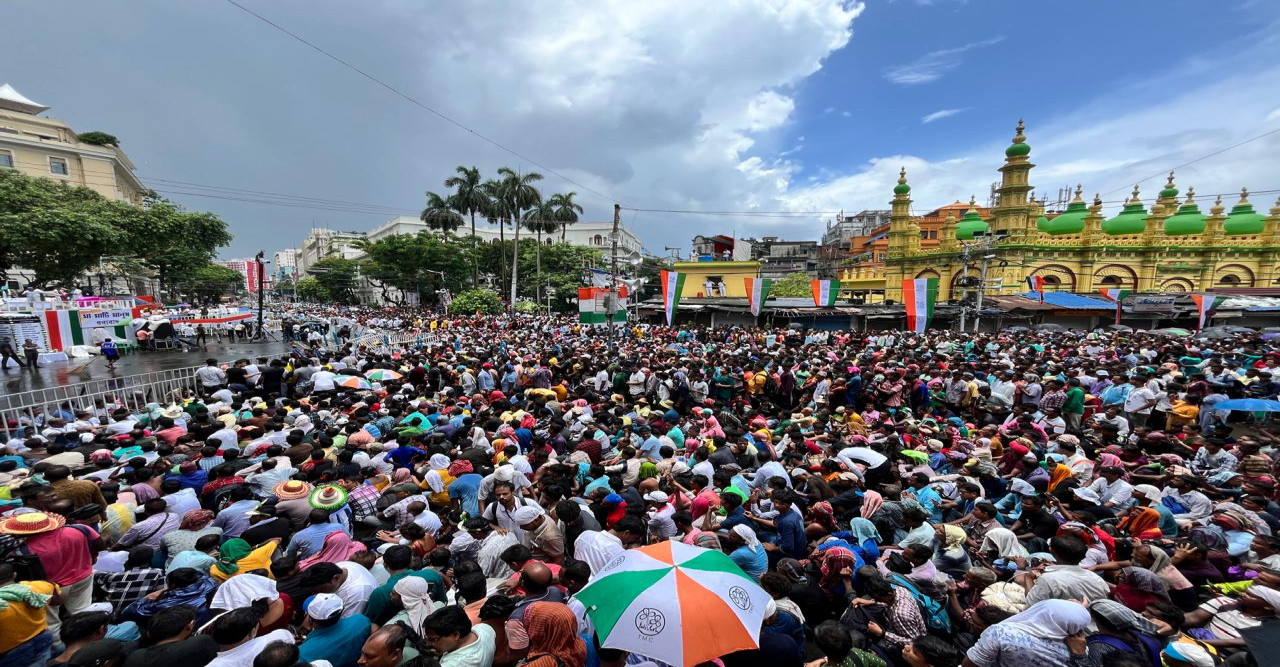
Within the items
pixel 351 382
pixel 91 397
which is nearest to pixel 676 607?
pixel 351 382

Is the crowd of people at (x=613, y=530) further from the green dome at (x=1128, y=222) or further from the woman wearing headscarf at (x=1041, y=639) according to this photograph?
the green dome at (x=1128, y=222)

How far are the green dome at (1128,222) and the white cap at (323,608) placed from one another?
42738 millimetres

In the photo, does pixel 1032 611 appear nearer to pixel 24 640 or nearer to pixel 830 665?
pixel 830 665

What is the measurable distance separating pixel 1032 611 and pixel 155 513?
6651 mm

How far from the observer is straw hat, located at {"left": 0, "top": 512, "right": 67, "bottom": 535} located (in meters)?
3.30

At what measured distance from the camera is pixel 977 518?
448cm

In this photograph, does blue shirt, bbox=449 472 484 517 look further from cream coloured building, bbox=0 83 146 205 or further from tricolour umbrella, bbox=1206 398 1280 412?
cream coloured building, bbox=0 83 146 205

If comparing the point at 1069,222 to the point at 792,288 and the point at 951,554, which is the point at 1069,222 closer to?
the point at 792,288

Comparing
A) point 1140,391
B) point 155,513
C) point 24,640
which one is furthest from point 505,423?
point 1140,391

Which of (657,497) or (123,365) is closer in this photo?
(657,497)

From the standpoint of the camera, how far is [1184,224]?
3136cm

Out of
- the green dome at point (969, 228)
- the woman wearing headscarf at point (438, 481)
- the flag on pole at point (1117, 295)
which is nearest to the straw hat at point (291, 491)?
the woman wearing headscarf at point (438, 481)

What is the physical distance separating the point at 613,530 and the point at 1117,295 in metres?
34.0

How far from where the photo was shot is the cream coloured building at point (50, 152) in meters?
35.1
